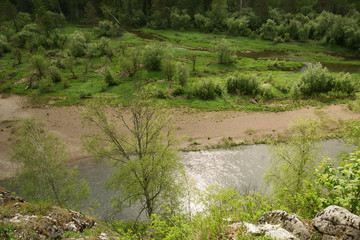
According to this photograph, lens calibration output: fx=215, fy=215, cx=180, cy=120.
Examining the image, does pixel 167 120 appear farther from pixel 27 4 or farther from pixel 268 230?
pixel 27 4

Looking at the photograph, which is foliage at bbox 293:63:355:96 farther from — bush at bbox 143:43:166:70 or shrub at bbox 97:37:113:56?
shrub at bbox 97:37:113:56

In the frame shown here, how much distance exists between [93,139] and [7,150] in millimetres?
18615

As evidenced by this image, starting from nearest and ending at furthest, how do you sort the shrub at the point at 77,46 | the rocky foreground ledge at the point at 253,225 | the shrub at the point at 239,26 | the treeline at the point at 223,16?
the rocky foreground ledge at the point at 253,225
the shrub at the point at 77,46
the treeline at the point at 223,16
the shrub at the point at 239,26

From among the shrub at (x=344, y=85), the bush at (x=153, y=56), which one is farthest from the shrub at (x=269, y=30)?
the bush at (x=153, y=56)

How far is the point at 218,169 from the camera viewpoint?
81.9 feet

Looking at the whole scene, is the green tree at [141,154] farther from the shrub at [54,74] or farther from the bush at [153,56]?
the shrub at [54,74]

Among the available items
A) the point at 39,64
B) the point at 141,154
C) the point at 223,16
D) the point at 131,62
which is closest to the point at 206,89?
the point at 131,62

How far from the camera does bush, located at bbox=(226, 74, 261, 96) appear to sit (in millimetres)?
38781

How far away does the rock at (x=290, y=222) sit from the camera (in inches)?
318

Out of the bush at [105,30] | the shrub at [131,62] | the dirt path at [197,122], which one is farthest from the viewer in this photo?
the bush at [105,30]

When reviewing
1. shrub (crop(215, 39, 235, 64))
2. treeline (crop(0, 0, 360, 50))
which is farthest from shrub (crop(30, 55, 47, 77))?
shrub (crop(215, 39, 235, 64))

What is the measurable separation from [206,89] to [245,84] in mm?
7376

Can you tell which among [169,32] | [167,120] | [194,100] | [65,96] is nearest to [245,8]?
[169,32]

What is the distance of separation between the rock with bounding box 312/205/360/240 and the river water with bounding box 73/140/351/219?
1346 cm
